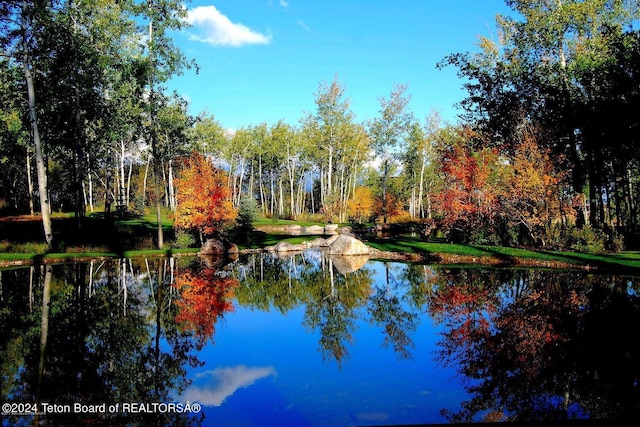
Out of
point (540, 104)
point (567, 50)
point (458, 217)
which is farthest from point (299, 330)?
point (567, 50)

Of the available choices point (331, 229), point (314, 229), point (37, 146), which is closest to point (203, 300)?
point (37, 146)

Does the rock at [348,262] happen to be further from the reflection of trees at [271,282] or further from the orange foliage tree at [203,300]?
the orange foliage tree at [203,300]

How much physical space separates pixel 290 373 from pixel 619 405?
542cm

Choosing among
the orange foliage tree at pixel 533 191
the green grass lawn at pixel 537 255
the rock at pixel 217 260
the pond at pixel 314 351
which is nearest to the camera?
the pond at pixel 314 351

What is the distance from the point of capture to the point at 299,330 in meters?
11.3

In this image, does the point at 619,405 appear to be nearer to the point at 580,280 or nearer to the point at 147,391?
the point at 147,391

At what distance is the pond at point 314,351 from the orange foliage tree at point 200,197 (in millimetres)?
11156

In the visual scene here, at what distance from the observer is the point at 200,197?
28.0 metres

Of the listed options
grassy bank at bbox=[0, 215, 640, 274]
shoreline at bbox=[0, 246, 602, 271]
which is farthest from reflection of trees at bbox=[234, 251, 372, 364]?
grassy bank at bbox=[0, 215, 640, 274]

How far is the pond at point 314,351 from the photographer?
6.48 m

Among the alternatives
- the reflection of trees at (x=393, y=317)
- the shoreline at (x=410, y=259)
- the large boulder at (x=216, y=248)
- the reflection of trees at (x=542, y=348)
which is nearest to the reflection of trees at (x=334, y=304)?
the reflection of trees at (x=393, y=317)

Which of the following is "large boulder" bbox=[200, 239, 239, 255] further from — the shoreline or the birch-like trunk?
the birch-like trunk

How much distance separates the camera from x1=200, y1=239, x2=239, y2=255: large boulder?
26.8m

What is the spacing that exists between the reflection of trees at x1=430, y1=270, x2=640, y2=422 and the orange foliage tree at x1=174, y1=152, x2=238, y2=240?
17296 millimetres
